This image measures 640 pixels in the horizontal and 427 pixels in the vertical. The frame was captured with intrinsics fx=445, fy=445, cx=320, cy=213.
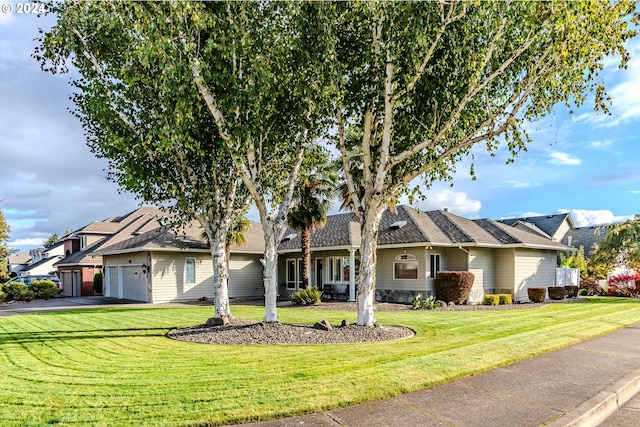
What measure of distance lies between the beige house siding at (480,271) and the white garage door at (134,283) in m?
17.7

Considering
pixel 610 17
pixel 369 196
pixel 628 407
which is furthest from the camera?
pixel 369 196

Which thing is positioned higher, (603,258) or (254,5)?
(254,5)

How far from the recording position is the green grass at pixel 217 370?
527cm

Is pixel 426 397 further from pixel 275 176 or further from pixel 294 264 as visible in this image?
pixel 294 264

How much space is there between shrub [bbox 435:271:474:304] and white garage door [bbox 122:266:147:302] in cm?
1617

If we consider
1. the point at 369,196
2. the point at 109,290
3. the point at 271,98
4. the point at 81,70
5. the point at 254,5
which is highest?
the point at 254,5

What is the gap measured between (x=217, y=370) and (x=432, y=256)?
16662mm

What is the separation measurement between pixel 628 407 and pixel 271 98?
9.00 metres

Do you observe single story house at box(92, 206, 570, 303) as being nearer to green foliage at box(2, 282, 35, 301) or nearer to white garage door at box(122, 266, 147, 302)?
white garage door at box(122, 266, 147, 302)

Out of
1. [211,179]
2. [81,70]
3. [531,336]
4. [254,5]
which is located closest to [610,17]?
[531,336]

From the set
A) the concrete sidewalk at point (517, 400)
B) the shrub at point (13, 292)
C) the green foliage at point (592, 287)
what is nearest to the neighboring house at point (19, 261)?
the shrub at point (13, 292)

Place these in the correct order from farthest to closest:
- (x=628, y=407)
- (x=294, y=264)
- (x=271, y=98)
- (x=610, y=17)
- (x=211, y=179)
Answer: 1. (x=294, y=264)
2. (x=211, y=179)
3. (x=271, y=98)
4. (x=610, y=17)
5. (x=628, y=407)

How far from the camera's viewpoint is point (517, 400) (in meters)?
5.85

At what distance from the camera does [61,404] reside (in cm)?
558
